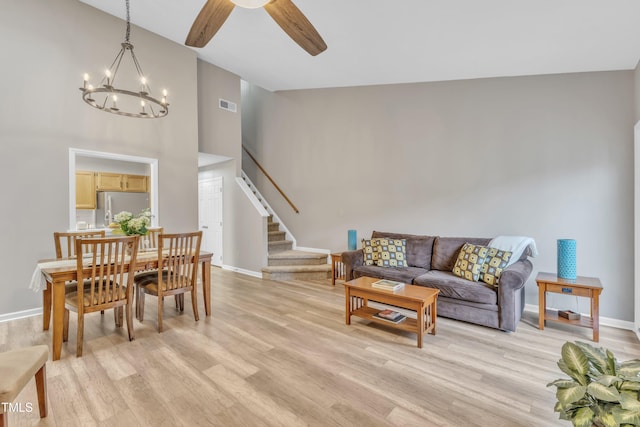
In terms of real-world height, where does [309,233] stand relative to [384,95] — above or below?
below

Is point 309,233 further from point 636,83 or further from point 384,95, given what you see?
point 636,83

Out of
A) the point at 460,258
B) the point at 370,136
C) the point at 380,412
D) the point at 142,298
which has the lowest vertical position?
the point at 380,412

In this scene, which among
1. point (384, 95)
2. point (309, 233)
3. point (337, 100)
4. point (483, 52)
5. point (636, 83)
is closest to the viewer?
point (636, 83)

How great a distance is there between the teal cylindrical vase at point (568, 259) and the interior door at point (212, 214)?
18.2ft

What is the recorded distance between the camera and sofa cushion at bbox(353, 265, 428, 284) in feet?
12.0

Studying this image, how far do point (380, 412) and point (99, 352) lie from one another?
2.40 metres

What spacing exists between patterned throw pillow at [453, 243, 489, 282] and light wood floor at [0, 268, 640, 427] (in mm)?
568

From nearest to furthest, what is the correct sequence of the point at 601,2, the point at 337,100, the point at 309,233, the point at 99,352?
the point at 601,2, the point at 99,352, the point at 337,100, the point at 309,233

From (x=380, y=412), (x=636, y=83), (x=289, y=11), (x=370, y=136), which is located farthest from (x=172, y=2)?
(x=636, y=83)

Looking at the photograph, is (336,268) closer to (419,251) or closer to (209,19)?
(419,251)

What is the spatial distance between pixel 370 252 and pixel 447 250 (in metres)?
1.04

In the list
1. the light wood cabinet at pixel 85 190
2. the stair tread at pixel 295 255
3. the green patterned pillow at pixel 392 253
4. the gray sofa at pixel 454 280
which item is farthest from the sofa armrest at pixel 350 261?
the light wood cabinet at pixel 85 190

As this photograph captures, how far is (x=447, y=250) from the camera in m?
3.93

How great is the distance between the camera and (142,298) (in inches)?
126
